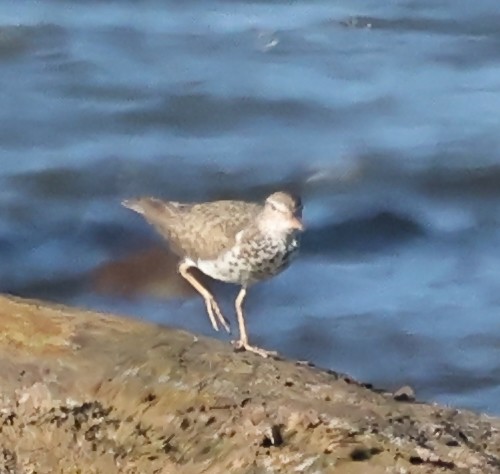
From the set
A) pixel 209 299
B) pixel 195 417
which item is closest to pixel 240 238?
pixel 209 299

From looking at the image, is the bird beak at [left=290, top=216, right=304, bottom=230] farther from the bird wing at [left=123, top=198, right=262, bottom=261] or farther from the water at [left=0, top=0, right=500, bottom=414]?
the water at [left=0, top=0, right=500, bottom=414]

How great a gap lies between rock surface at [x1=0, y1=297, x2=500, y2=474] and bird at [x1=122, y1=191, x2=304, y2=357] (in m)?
0.88

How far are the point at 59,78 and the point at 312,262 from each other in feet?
11.7

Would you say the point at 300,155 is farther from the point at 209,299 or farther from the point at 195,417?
the point at 195,417

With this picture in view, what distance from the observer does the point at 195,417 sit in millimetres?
3719

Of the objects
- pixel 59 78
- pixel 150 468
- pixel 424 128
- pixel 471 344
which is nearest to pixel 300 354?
pixel 471 344

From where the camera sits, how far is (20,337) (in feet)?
13.1

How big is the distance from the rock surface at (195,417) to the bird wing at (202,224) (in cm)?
122

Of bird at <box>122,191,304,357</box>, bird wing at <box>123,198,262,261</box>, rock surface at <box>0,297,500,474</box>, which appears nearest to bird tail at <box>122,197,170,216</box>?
bird wing at <box>123,198,262,261</box>

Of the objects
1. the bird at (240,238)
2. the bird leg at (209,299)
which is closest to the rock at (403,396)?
the bird at (240,238)

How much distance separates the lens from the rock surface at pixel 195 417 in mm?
3586

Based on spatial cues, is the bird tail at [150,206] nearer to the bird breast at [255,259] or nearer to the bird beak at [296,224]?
the bird breast at [255,259]

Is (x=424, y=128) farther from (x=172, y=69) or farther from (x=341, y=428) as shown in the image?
(x=341, y=428)

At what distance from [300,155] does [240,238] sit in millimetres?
3907
